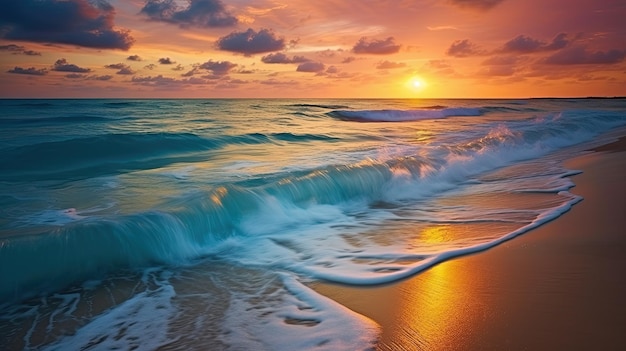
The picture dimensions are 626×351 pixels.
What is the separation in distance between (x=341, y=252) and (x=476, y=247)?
1.37 m

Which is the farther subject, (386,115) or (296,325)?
(386,115)

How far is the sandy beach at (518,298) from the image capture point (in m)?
2.50

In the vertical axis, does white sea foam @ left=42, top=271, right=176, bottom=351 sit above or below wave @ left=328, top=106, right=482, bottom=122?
below

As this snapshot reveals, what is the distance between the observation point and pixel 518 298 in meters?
3.03

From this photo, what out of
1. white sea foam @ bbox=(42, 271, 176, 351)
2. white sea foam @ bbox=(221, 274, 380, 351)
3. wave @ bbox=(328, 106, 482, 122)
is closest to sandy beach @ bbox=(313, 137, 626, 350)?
white sea foam @ bbox=(221, 274, 380, 351)

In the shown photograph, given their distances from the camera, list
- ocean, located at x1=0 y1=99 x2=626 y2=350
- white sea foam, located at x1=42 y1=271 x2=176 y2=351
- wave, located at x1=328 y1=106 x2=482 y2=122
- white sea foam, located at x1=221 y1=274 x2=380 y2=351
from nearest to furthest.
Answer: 1. white sea foam, located at x1=221 y1=274 x2=380 y2=351
2. white sea foam, located at x1=42 y1=271 x2=176 y2=351
3. ocean, located at x1=0 y1=99 x2=626 y2=350
4. wave, located at x1=328 y1=106 x2=482 y2=122

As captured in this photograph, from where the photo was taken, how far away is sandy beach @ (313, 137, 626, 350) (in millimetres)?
2500

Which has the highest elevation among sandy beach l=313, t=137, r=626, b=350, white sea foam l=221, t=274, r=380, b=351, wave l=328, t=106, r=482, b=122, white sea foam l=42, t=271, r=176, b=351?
wave l=328, t=106, r=482, b=122

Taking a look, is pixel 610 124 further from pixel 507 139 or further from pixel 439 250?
pixel 439 250

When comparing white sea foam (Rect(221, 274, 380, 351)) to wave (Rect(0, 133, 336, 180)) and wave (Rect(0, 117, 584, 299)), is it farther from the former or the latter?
wave (Rect(0, 133, 336, 180))

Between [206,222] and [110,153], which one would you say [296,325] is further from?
[110,153]

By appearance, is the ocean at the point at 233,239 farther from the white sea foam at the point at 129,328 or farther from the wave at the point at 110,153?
the wave at the point at 110,153

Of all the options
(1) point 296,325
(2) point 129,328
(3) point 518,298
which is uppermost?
(3) point 518,298

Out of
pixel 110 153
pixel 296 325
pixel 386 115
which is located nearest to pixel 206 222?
pixel 296 325
